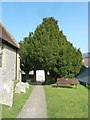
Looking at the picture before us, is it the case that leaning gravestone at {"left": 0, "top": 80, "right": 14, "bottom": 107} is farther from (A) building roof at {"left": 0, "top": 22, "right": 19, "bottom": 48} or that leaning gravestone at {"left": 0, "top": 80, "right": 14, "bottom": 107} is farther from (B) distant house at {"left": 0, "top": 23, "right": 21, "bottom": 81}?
(A) building roof at {"left": 0, "top": 22, "right": 19, "bottom": 48}

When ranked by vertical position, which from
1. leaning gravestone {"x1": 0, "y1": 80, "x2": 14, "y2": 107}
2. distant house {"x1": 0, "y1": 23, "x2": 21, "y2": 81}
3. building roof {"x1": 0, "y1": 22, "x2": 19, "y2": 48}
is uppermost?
building roof {"x1": 0, "y1": 22, "x2": 19, "y2": 48}

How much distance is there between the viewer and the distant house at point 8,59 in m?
27.3

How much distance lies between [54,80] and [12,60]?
20.9 feet

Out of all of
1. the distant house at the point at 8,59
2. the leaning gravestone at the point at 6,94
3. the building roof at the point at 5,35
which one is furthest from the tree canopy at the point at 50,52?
the leaning gravestone at the point at 6,94

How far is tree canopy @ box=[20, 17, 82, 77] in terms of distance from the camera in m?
33.4

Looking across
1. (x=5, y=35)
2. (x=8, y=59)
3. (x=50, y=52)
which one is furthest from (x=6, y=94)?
(x=50, y=52)

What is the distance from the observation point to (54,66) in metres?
33.8

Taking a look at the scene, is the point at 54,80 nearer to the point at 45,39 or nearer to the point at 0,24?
the point at 45,39

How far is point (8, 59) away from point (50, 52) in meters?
5.49

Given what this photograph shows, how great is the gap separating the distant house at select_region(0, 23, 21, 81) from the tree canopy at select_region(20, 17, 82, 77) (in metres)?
1.23

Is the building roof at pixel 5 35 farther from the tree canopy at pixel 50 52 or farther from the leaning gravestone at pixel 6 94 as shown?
A: the leaning gravestone at pixel 6 94

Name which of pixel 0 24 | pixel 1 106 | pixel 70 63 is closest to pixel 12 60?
pixel 0 24

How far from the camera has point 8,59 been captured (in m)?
30.6

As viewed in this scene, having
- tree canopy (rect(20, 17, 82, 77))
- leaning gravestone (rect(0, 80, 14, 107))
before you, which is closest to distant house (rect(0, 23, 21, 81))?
tree canopy (rect(20, 17, 82, 77))
